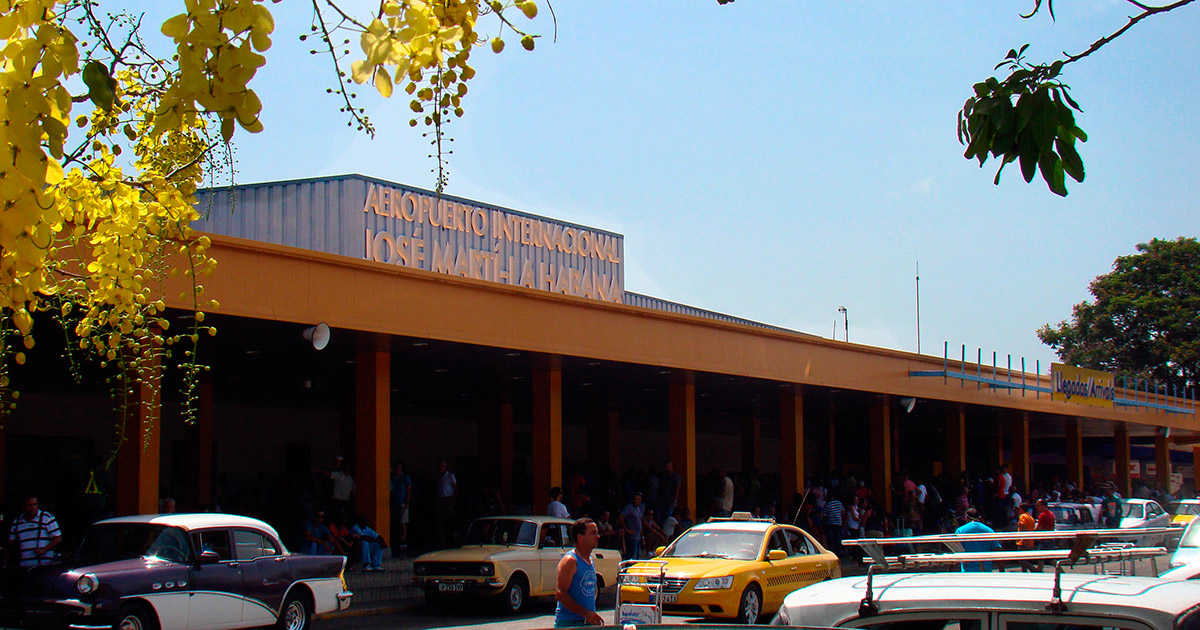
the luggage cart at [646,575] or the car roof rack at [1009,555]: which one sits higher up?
the car roof rack at [1009,555]

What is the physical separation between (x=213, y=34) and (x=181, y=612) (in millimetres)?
10327

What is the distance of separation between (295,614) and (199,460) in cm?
1328

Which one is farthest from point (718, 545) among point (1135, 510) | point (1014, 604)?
point (1135, 510)

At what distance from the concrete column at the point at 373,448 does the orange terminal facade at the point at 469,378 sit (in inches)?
1.5

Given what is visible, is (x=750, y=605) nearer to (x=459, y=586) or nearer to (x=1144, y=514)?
(x=459, y=586)

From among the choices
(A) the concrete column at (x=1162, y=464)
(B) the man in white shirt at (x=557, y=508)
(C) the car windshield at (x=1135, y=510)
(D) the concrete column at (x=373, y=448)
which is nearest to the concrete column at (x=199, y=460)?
(D) the concrete column at (x=373, y=448)

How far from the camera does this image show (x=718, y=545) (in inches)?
615

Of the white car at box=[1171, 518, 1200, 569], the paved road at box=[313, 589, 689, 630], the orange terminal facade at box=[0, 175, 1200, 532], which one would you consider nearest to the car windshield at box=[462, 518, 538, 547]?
the paved road at box=[313, 589, 689, 630]

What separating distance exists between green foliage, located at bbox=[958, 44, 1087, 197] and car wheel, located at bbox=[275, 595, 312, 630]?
1132 centimetres

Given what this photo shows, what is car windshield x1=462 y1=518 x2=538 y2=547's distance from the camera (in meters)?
17.9

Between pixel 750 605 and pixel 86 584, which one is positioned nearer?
pixel 86 584

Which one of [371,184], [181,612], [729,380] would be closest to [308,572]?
[181,612]

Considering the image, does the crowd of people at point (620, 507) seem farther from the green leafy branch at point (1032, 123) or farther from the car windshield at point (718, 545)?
the green leafy branch at point (1032, 123)

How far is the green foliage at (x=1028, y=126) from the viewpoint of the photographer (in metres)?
4.66
